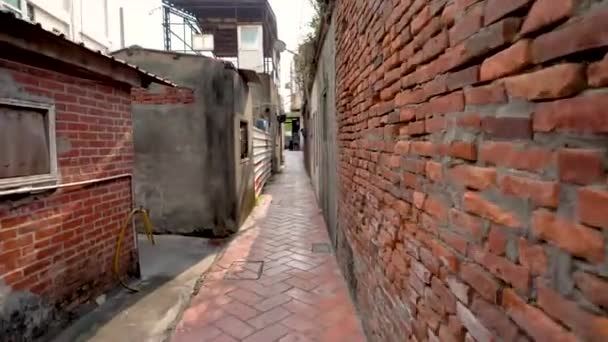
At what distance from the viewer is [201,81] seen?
577 centimetres

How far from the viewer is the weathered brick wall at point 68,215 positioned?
2.57 m

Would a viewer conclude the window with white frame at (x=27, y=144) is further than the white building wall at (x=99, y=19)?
No

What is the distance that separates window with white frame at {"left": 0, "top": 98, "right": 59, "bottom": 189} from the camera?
2.53 metres

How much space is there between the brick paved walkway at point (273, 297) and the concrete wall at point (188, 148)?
811mm

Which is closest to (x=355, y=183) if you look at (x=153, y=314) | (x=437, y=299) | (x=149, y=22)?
(x=437, y=299)

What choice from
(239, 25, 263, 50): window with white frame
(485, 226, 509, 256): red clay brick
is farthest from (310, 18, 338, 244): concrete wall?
(239, 25, 263, 50): window with white frame

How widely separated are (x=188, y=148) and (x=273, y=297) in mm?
3197

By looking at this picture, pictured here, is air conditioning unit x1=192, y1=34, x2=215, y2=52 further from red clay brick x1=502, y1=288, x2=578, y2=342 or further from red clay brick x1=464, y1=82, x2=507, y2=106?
red clay brick x1=502, y1=288, x2=578, y2=342

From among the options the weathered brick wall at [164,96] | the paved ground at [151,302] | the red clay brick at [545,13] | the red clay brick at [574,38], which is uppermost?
the weathered brick wall at [164,96]

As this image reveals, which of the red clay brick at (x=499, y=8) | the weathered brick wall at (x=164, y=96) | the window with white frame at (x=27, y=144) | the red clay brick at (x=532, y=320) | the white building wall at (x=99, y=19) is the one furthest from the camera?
the white building wall at (x=99, y=19)

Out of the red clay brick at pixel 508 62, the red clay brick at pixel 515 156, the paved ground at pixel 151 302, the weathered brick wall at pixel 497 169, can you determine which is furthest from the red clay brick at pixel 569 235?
the paved ground at pixel 151 302

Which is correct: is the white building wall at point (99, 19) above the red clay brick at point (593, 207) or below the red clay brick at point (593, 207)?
above

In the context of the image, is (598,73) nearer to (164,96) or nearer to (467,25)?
(467,25)

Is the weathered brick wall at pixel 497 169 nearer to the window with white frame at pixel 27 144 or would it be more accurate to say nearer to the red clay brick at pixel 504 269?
the red clay brick at pixel 504 269
